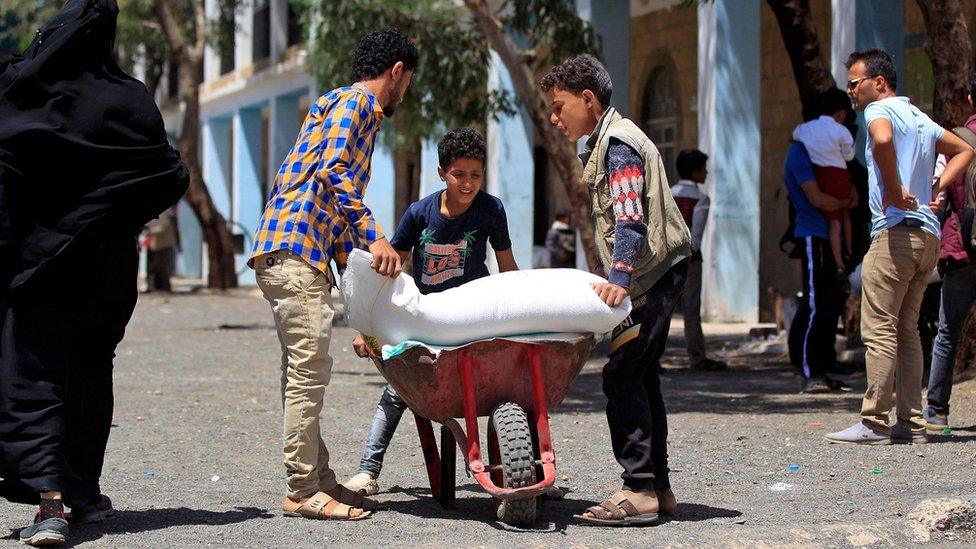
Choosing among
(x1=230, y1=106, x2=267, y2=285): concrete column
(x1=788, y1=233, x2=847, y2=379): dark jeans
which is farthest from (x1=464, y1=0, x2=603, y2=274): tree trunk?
(x1=230, y1=106, x2=267, y2=285): concrete column

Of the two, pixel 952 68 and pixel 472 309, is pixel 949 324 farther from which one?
pixel 472 309

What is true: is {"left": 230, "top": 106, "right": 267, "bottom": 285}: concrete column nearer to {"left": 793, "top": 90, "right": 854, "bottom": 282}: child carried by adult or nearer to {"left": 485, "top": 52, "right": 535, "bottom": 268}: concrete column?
{"left": 485, "top": 52, "right": 535, "bottom": 268}: concrete column

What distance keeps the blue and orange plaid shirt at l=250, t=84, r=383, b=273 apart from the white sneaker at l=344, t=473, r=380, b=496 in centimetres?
105

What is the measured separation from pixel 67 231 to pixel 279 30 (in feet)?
89.1

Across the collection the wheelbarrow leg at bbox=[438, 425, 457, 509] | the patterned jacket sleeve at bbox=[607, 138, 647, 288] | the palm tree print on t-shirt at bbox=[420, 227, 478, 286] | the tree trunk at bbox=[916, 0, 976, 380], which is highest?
the tree trunk at bbox=[916, 0, 976, 380]

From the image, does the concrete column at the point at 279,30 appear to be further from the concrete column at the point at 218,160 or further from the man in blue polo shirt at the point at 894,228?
the man in blue polo shirt at the point at 894,228

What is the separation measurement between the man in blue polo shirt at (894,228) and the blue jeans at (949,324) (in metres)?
0.41

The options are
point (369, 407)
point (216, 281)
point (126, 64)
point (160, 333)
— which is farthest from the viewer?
point (126, 64)

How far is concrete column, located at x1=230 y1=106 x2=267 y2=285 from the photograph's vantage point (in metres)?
36.4

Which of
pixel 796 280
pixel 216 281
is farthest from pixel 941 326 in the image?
pixel 216 281

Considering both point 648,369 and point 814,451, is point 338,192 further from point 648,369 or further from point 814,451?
point 814,451

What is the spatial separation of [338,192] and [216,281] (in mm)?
23502

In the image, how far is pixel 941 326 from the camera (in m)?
7.91

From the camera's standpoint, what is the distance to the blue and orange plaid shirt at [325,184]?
549 cm
